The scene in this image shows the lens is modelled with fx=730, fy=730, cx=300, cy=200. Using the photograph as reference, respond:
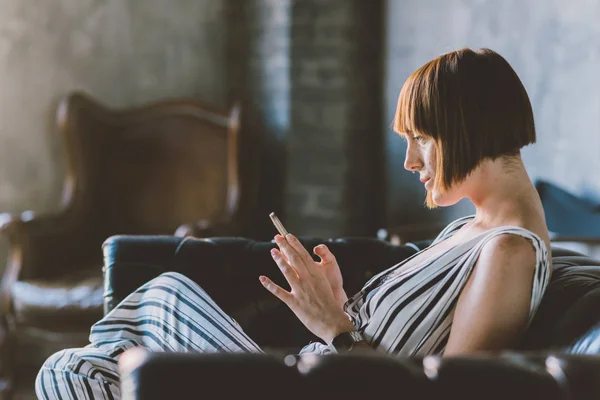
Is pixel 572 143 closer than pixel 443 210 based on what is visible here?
Yes

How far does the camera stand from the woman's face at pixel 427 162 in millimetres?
1261

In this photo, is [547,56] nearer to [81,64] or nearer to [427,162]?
[427,162]

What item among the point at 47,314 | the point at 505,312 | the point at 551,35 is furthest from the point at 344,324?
the point at 47,314

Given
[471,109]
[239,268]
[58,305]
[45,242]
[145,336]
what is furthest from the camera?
[45,242]

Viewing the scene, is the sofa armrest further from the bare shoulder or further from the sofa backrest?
the sofa backrest

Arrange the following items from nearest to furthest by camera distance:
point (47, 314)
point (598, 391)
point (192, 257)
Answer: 1. point (598, 391)
2. point (192, 257)
3. point (47, 314)

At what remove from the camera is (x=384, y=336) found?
1.23m

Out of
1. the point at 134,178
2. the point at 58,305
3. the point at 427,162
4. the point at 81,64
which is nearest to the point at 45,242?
the point at 58,305

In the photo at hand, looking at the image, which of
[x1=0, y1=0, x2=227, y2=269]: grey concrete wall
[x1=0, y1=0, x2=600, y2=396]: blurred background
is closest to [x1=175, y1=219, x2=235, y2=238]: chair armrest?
[x1=0, y1=0, x2=600, y2=396]: blurred background

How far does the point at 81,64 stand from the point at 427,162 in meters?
2.33

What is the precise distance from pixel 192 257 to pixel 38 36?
1931mm

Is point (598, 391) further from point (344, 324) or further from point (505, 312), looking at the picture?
point (344, 324)

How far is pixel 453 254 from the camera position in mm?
1185

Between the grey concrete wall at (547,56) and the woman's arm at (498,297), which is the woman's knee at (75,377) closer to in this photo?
the woman's arm at (498,297)
